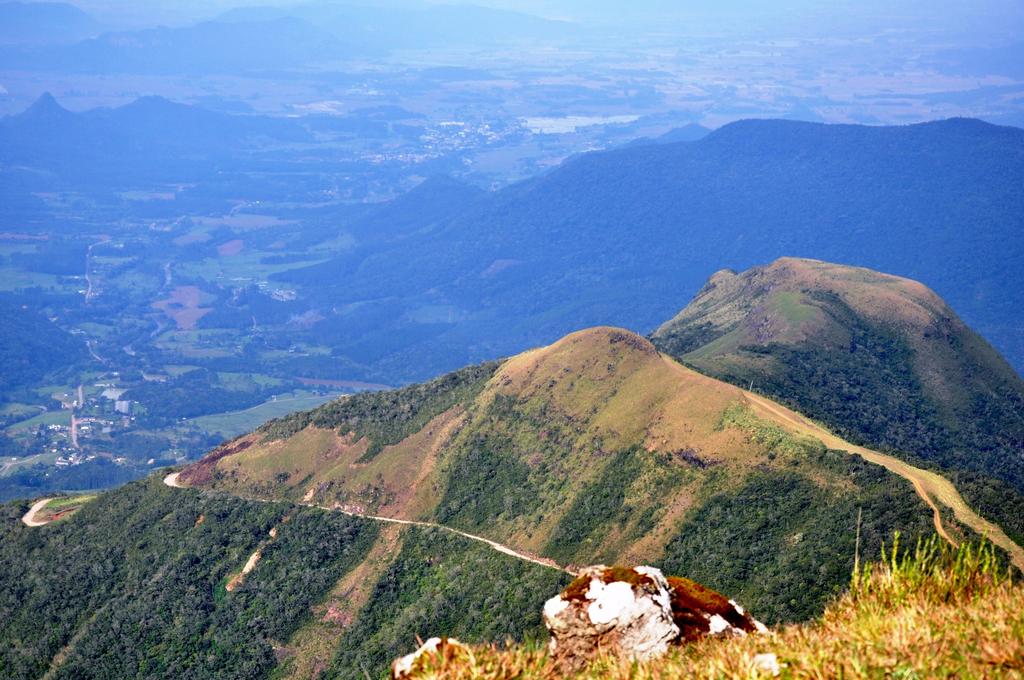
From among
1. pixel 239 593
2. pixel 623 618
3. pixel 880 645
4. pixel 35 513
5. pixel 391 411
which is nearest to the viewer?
pixel 880 645

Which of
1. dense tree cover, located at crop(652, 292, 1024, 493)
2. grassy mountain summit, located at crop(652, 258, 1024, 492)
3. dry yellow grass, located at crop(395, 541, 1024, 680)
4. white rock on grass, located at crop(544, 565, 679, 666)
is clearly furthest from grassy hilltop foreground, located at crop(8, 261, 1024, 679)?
dry yellow grass, located at crop(395, 541, 1024, 680)

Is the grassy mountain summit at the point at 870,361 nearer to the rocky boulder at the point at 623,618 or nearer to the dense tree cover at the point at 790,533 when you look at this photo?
the dense tree cover at the point at 790,533

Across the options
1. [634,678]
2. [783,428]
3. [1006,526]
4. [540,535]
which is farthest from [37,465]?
[634,678]

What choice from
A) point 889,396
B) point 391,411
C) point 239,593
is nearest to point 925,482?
point 391,411

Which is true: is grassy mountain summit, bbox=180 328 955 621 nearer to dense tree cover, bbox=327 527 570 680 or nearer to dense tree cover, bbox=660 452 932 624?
dense tree cover, bbox=660 452 932 624

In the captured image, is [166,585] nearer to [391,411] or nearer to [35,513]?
[391,411]

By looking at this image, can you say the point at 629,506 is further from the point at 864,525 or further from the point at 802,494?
the point at 864,525
